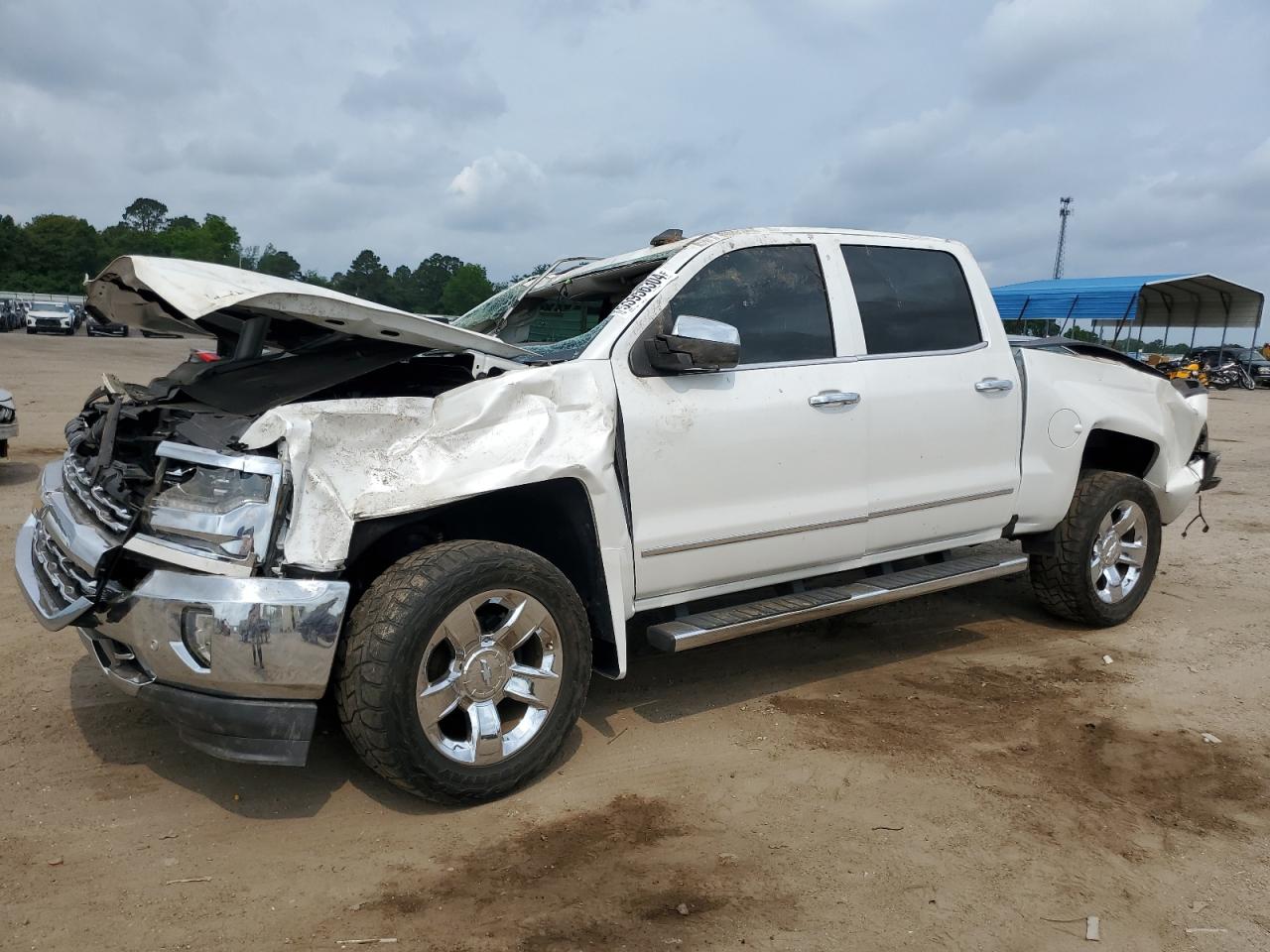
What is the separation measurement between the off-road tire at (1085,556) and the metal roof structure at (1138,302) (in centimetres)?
2320

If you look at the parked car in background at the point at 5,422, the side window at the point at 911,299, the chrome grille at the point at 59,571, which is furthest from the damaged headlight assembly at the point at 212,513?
the parked car in background at the point at 5,422

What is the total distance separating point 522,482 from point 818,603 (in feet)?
4.97

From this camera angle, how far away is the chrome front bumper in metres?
2.92

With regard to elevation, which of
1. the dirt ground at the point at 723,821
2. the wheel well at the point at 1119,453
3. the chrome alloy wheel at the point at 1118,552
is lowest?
the dirt ground at the point at 723,821

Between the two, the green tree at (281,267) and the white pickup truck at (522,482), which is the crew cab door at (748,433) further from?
the green tree at (281,267)

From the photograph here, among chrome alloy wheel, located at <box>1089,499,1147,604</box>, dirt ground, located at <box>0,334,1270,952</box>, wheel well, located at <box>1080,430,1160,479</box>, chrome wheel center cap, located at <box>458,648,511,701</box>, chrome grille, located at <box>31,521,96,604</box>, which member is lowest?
dirt ground, located at <box>0,334,1270,952</box>

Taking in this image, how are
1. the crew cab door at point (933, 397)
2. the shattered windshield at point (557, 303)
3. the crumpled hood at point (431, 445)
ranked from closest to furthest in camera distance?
the crumpled hood at point (431, 445) → the crew cab door at point (933, 397) → the shattered windshield at point (557, 303)

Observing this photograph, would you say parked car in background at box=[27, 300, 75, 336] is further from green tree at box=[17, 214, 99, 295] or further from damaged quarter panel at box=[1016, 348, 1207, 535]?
damaged quarter panel at box=[1016, 348, 1207, 535]

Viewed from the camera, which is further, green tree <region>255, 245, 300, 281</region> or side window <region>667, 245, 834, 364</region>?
green tree <region>255, 245, 300, 281</region>

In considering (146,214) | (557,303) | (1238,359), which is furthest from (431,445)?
(146,214)

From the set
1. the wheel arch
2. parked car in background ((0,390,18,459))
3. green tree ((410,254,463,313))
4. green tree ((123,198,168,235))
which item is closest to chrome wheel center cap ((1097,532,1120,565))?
the wheel arch

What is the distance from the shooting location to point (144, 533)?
123 inches

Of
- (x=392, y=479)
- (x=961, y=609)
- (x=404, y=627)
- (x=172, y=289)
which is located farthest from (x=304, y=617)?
(x=961, y=609)

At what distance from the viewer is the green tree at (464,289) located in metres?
8.23
